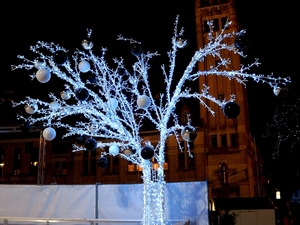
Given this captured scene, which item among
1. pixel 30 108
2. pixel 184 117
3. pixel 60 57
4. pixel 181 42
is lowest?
pixel 30 108

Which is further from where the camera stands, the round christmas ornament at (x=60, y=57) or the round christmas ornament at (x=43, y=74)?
the round christmas ornament at (x=43, y=74)

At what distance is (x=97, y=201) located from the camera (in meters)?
9.70

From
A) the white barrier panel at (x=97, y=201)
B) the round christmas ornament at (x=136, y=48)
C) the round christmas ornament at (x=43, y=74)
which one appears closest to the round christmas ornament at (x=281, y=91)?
the white barrier panel at (x=97, y=201)

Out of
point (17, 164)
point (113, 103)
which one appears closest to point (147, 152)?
point (113, 103)

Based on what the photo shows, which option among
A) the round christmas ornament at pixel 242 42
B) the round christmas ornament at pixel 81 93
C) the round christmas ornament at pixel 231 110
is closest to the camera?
the round christmas ornament at pixel 242 42

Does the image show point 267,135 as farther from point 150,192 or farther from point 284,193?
point 150,192

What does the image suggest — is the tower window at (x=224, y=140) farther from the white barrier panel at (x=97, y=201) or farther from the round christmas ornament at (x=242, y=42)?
the round christmas ornament at (x=242, y=42)

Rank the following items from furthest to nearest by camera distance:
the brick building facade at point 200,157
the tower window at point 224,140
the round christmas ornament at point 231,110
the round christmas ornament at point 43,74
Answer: the tower window at point 224,140 < the brick building facade at point 200,157 < the round christmas ornament at point 43,74 < the round christmas ornament at point 231,110

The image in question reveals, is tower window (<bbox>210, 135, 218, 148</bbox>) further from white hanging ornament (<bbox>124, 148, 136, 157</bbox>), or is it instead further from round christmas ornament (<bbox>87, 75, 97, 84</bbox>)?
round christmas ornament (<bbox>87, 75, 97, 84</bbox>)

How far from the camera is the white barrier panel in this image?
892cm

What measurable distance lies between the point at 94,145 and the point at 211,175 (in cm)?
1805

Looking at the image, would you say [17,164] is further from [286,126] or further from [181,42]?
[181,42]

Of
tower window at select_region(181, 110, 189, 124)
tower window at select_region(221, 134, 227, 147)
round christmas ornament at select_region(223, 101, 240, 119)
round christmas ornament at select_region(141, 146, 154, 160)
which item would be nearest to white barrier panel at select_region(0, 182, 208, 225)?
round christmas ornament at select_region(141, 146, 154, 160)

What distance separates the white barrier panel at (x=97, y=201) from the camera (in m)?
8.92
